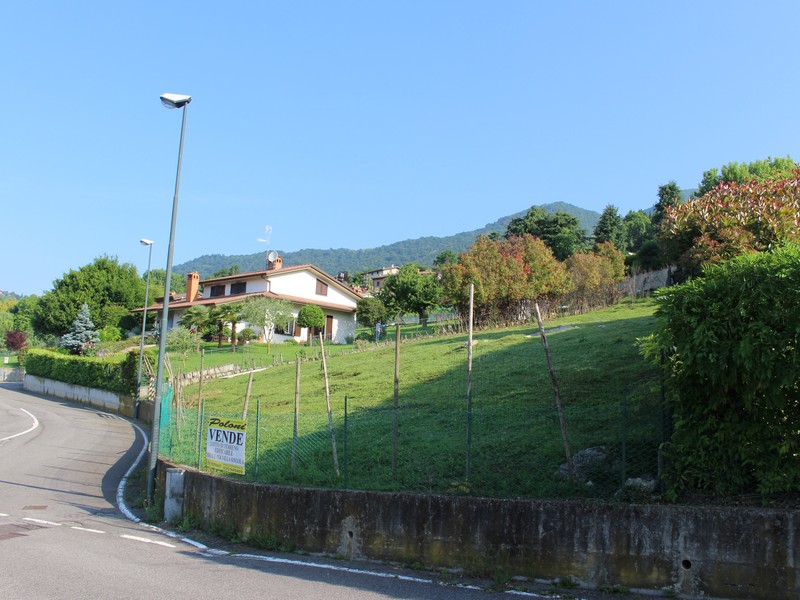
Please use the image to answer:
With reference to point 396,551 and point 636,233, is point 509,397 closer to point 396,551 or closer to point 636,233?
point 396,551

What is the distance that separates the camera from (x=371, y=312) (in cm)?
5909

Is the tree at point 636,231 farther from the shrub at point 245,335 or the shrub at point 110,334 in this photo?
the shrub at point 110,334

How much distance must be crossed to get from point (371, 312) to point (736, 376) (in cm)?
5207

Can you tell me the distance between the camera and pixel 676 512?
7383mm

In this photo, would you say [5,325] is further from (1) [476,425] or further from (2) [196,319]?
(1) [476,425]

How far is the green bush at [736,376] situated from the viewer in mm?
7152

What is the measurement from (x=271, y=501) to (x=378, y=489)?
170 centimetres

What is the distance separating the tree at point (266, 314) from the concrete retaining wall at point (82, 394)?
435 inches

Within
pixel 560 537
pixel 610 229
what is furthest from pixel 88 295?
pixel 560 537

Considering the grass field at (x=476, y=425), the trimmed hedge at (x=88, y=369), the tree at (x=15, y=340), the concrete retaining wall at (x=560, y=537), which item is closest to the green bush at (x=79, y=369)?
the trimmed hedge at (x=88, y=369)

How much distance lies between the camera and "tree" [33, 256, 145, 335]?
222ft

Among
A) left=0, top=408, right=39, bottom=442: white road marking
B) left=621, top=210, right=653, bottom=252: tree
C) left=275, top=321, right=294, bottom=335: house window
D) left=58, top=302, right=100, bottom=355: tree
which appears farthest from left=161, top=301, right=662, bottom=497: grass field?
left=621, top=210, right=653, bottom=252: tree

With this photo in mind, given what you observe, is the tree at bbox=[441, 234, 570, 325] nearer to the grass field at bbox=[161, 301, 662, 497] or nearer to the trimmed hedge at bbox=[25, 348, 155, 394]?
the grass field at bbox=[161, 301, 662, 497]

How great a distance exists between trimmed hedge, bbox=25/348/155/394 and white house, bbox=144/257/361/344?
33.7 feet
